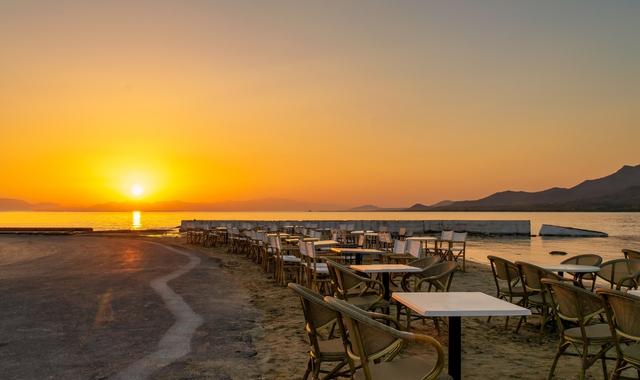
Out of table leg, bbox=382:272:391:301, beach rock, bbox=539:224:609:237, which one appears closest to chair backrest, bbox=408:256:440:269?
table leg, bbox=382:272:391:301

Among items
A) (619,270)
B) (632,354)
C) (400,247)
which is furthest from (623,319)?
(400,247)

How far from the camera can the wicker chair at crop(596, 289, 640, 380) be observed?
3494mm

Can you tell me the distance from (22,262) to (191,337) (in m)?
11.9

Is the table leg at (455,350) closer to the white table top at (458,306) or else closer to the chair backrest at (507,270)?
the white table top at (458,306)

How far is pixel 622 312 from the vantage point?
11.8 feet

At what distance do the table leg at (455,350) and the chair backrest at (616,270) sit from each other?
4442 mm

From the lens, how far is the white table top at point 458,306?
3.50 m

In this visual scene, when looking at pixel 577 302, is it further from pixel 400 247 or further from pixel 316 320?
pixel 400 247

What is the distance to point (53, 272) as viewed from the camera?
1256 cm

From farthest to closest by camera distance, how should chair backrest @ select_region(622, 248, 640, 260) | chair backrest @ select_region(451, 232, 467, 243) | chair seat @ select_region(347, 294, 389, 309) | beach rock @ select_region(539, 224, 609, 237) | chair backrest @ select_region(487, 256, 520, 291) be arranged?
beach rock @ select_region(539, 224, 609, 237), chair backrest @ select_region(451, 232, 467, 243), chair backrest @ select_region(622, 248, 640, 260), chair backrest @ select_region(487, 256, 520, 291), chair seat @ select_region(347, 294, 389, 309)

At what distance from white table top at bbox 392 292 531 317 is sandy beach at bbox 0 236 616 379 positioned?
1.04m

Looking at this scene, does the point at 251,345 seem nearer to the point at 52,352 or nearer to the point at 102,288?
the point at 52,352

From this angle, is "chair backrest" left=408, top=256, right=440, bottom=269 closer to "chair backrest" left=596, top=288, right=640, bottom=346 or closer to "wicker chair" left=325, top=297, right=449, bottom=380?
"chair backrest" left=596, top=288, right=640, bottom=346

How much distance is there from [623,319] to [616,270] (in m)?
4.34
